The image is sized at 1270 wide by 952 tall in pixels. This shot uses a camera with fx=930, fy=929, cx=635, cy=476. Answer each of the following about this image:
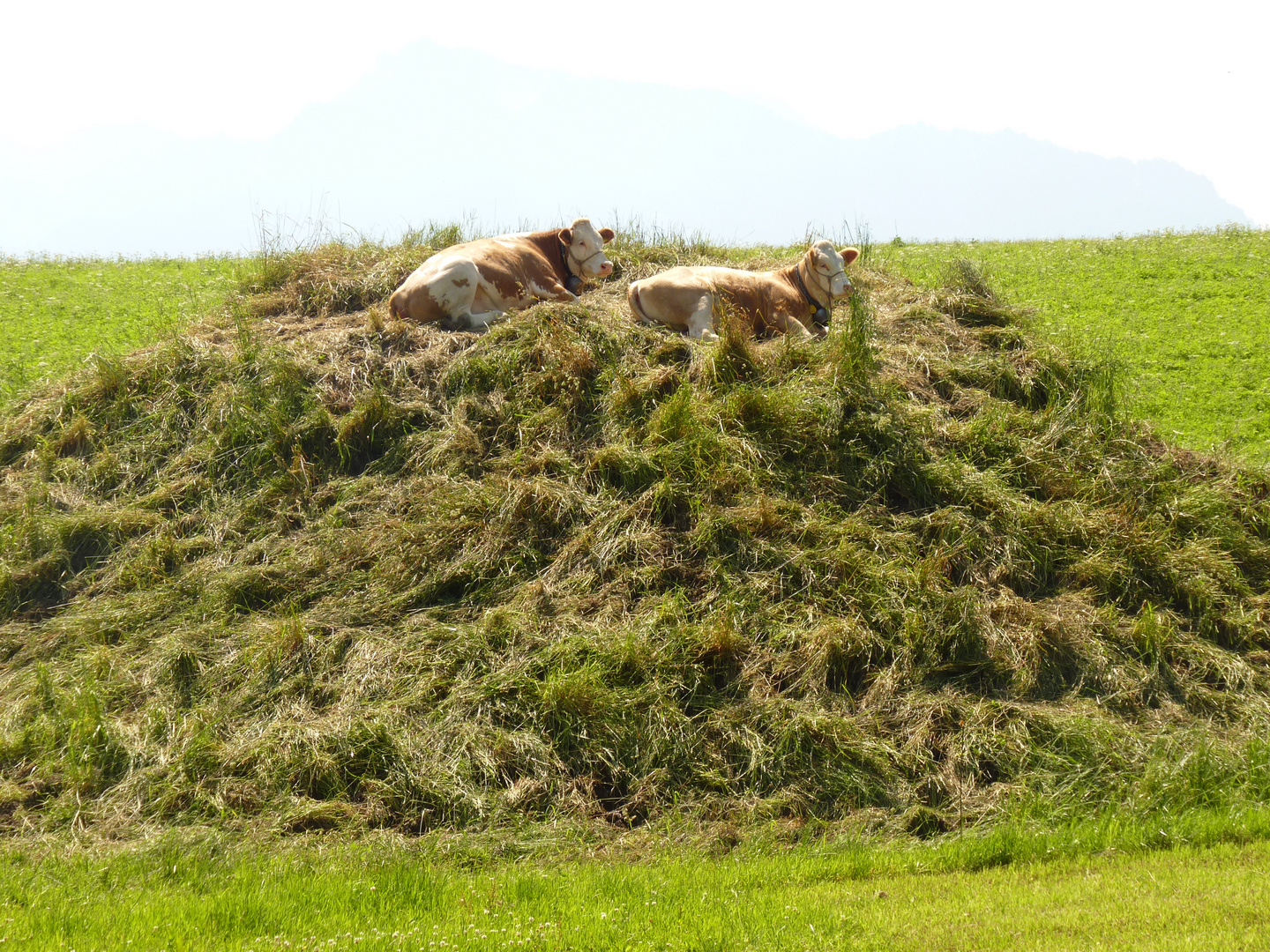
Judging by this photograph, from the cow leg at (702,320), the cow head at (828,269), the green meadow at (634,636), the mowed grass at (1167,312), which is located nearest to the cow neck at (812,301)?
the cow head at (828,269)

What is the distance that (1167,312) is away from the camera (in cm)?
1107

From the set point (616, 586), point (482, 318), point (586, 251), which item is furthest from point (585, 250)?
point (616, 586)

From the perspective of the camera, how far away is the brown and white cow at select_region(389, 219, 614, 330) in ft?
30.4

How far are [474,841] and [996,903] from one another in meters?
2.52

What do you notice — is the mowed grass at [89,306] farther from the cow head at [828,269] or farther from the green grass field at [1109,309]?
the cow head at [828,269]

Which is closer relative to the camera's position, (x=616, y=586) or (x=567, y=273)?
(x=616, y=586)

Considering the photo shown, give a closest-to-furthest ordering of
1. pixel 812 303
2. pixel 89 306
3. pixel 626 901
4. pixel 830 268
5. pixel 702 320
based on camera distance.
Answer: pixel 626 901 < pixel 702 320 < pixel 830 268 < pixel 812 303 < pixel 89 306

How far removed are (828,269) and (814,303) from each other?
15.9 inches

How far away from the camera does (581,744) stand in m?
5.42

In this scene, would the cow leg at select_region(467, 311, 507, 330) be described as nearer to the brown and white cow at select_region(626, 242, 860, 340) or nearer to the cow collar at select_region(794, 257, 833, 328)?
the brown and white cow at select_region(626, 242, 860, 340)

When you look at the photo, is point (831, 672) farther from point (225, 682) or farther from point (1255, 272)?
point (1255, 272)

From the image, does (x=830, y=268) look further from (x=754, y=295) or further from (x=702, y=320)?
(x=702, y=320)

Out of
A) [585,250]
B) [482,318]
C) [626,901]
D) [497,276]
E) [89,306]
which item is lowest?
[626,901]

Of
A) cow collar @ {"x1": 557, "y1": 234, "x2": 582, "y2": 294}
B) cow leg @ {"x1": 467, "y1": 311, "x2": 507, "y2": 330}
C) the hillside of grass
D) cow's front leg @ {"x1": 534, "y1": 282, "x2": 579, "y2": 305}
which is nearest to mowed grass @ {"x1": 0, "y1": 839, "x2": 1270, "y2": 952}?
the hillside of grass
